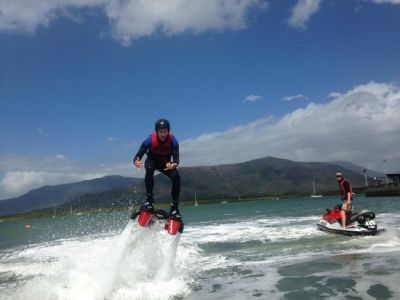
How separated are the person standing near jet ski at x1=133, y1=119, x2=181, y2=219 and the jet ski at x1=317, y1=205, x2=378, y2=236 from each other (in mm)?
10583

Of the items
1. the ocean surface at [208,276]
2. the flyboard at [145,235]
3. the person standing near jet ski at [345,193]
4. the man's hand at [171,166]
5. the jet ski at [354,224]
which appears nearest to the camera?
the ocean surface at [208,276]

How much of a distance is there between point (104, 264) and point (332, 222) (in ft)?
42.9

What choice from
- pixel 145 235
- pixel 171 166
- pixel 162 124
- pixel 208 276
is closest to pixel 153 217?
pixel 145 235

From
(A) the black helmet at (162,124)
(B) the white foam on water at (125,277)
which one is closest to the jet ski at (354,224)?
(B) the white foam on water at (125,277)

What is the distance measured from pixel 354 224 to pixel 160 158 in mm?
11398

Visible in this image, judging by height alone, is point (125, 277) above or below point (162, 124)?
below

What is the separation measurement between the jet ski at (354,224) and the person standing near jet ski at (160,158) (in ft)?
34.7

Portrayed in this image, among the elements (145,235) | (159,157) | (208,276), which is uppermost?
(159,157)

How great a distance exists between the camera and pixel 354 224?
1784 cm

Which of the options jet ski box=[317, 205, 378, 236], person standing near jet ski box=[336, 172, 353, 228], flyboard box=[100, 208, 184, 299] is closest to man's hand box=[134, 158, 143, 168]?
flyboard box=[100, 208, 184, 299]

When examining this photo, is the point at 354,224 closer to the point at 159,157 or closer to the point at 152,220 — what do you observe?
the point at 152,220

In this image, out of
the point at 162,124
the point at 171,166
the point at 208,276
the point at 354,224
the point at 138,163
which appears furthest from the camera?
the point at 354,224

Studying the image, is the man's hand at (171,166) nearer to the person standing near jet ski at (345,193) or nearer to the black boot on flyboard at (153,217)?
the black boot on flyboard at (153,217)

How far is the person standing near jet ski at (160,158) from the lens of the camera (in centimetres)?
955
